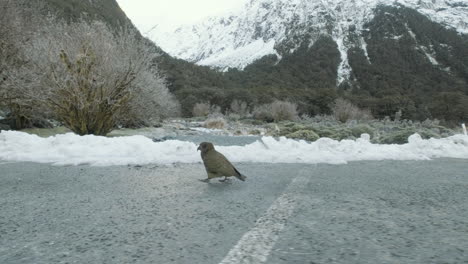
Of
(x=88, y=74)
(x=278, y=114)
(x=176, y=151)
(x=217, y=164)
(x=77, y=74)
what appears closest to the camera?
(x=217, y=164)

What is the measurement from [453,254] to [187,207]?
167 cm

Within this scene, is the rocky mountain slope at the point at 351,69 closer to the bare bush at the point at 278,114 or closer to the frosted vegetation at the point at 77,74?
the bare bush at the point at 278,114

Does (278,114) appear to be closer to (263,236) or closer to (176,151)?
(176,151)

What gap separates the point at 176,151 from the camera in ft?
21.5

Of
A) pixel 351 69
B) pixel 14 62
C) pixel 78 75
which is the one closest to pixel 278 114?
pixel 14 62

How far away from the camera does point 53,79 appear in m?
13.8

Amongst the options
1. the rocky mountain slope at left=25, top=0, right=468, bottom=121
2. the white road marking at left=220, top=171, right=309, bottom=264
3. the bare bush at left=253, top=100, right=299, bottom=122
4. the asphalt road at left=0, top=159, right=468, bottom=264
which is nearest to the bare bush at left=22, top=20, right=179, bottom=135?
the asphalt road at left=0, top=159, right=468, bottom=264

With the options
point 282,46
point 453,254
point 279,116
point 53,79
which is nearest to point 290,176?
point 453,254

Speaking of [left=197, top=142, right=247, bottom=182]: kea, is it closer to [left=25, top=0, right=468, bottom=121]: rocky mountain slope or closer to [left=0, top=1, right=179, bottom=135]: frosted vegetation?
[left=0, top=1, right=179, bottom=135]: frosted vegetation

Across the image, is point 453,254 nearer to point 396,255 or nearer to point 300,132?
point 396,255

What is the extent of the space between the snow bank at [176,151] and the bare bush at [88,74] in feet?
20.9

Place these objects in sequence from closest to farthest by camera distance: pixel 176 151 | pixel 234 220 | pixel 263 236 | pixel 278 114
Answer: pixel 263 236
pixel 234 220
pixel 176 151
pixel 278 114

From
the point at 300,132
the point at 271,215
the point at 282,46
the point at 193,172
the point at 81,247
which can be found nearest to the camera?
the point at 81,247

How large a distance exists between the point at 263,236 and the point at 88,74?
44.8 feet
